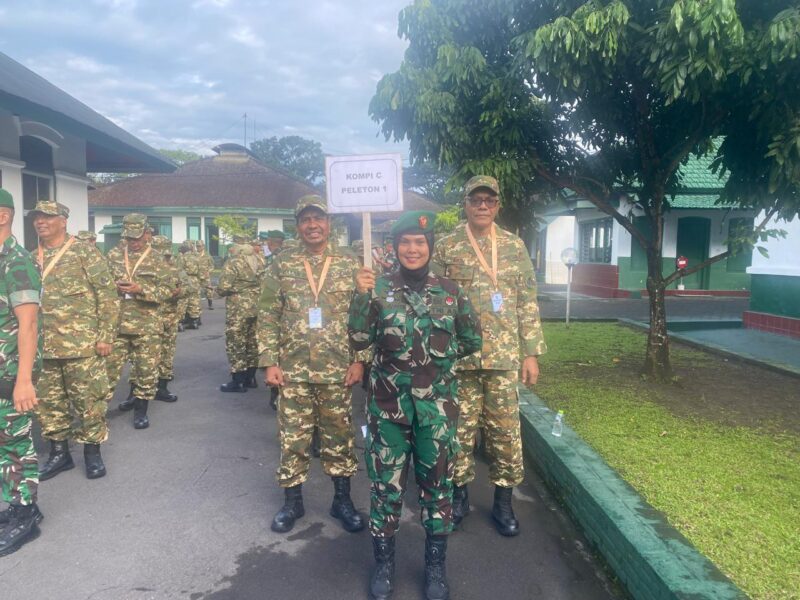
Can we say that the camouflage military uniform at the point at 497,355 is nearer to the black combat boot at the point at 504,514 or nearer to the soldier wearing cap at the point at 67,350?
the black combat boot at the point at 504,514

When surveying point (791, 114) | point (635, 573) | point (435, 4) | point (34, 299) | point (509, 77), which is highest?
point (435, 4)

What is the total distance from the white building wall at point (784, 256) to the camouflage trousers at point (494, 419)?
25.1 feet

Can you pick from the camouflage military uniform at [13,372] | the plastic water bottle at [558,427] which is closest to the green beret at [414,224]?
the camouflage military uniform at [13,372]

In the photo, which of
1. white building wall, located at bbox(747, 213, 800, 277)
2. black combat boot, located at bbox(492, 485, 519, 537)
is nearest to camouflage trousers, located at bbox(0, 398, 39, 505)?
Answer: black combat boot, located at bbox(492, 485, 519, 537)

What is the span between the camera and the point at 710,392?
6.29m

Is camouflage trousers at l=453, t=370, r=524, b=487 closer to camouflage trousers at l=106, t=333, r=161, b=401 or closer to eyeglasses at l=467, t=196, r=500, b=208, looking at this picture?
eyeglasses at l=467, t=196, r=500, b=208

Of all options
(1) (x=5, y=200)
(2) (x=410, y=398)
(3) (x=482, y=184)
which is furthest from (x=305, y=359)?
(1) (x=5, y=200)

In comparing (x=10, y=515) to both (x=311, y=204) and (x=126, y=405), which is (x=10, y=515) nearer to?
(x=311, y=204)

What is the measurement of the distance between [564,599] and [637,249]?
17293mm

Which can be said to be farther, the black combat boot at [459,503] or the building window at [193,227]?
the building window at [193,227]

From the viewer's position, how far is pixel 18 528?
3445 millimetres

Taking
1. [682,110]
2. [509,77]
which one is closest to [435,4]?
[509,77]

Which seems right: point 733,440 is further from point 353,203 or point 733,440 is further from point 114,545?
point 114,545

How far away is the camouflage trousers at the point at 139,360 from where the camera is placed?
5.84 metres
